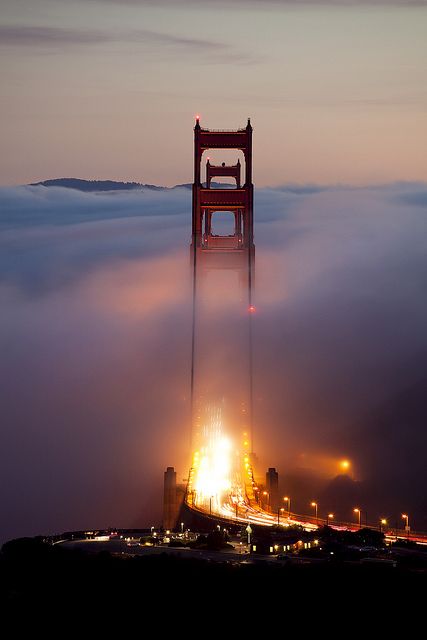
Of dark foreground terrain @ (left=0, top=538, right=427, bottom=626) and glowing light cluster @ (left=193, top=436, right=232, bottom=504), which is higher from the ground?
glowing light cluster @ (left=193, top=436, right=232, bottom=504)

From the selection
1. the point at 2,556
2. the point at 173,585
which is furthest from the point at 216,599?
the point at 2,556

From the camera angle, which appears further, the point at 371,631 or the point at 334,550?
the point at 334,550

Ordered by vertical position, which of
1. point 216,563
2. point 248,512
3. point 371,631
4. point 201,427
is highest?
point 201,427

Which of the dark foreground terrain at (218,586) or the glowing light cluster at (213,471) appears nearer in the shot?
the dark foreground terrain at (218,586)

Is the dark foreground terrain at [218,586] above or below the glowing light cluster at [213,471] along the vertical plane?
below

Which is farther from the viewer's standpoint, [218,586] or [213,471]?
[213,471]

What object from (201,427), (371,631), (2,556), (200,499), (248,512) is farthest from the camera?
(201,427)

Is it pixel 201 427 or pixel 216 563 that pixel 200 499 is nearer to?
pixel 201 427

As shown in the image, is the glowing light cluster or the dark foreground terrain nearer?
the dark foreground terrain

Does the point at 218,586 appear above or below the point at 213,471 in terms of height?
below

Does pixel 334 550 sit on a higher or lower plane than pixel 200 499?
lower

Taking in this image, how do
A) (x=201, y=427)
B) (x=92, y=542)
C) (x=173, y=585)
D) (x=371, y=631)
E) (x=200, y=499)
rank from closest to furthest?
1. (x=371, y=631)
2. (x=173, y=585)
3. (x=92, y=542)
4. (x=200, y=499)
5. (x=201, y=427)
